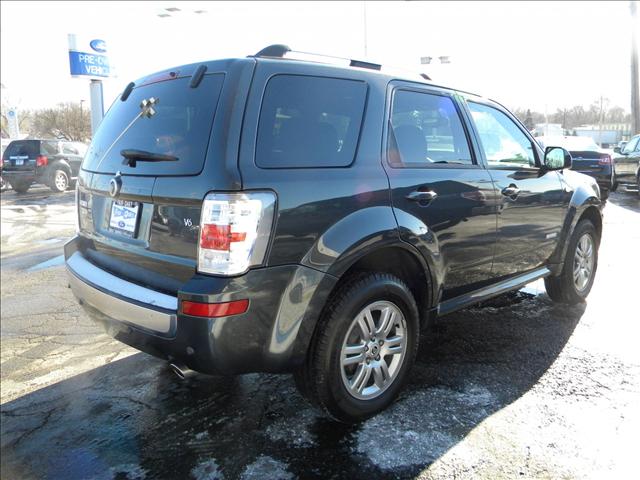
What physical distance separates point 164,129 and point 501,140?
2.53m

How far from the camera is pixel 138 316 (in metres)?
2.57

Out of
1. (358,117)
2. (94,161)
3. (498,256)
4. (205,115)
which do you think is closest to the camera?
(205,115)

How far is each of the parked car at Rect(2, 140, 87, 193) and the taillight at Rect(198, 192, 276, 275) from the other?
16.4 m

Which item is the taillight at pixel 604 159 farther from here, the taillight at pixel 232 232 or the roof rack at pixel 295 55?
the taillight at pixel 232 232

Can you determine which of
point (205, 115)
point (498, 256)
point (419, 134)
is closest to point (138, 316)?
point (205, 115)

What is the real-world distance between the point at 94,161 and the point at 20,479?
5.89 feet

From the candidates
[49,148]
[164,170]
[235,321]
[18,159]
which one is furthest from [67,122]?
[235,321]

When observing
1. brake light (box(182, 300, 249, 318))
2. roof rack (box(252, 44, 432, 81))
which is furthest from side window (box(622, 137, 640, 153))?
brake light (box(182, 300, 249, 318))

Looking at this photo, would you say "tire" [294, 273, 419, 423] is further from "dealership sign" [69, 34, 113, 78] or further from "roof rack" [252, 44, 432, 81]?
"dealership sign" [69, 34, 113, 78]

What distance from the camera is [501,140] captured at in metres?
3.98

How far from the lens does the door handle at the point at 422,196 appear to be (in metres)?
2.99

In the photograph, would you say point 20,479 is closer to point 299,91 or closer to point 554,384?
point 299,91

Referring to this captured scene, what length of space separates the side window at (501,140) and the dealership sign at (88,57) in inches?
444

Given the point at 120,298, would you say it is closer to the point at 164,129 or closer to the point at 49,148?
the point at 164,129
